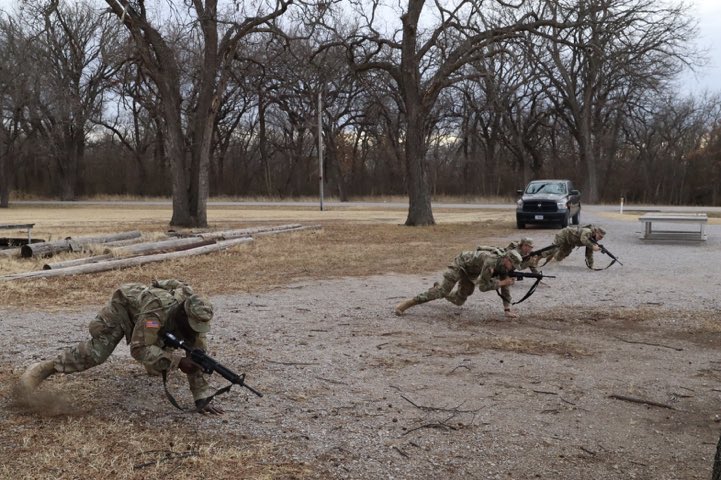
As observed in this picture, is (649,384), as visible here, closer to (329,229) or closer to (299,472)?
(299,472)

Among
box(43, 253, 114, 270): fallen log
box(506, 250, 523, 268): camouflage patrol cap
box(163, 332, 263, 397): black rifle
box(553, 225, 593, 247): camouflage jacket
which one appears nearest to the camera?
box(163, 332, 263, 397): black rifle

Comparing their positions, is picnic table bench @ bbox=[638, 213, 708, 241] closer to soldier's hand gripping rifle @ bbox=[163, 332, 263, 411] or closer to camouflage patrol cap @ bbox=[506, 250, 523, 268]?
camouflage patrol cap @ bbox=[506, 250, 523, 268]

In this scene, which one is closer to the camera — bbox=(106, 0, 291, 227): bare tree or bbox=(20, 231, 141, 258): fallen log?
bbox=(20, 231, 141, 258): fallen log

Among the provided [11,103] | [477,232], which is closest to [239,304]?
[477,232]

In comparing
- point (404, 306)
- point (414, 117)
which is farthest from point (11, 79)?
point (404, 306)

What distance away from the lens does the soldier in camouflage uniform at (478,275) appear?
7793 mm

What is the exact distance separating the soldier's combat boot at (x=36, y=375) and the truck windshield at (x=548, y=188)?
21225mm

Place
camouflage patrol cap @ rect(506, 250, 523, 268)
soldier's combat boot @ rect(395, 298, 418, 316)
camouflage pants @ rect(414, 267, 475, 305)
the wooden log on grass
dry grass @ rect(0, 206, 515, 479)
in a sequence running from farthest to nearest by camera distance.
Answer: the wooden log on grass < soldier's combat boot @ rect(395, 298, 418, 316) < camouflage pants @ rect(414, 267, 475, 305) < camouflage patrol cap @ rect(506, 250, 523, 268) < dry grass @ rect(0, 206, 515, 479)

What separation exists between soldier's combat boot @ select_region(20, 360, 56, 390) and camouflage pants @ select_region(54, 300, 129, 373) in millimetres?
61

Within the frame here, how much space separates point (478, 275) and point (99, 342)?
4.72 metres

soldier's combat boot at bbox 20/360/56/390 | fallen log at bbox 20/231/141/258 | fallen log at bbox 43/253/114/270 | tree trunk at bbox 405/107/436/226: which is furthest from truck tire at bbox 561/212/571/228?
soldier's combat boot at bbox 20/360/56/390

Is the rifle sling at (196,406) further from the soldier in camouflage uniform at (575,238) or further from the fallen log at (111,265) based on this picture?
the soldier in camouflage uniform at (575,238)

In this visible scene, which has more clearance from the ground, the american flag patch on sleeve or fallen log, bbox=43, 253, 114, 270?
the american flag patch on sleeve

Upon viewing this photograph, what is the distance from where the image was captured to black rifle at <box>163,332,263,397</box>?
4.48 meters
